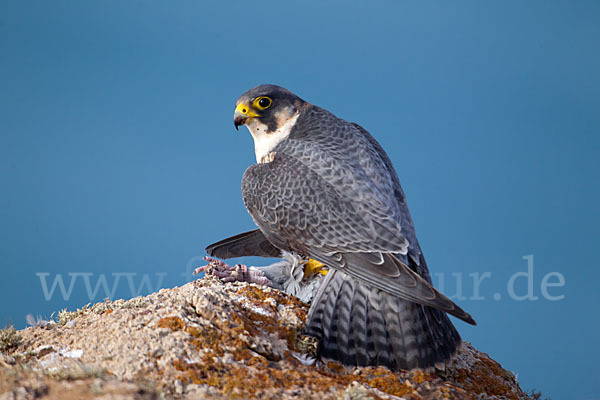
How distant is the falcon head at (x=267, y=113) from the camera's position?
482 cm

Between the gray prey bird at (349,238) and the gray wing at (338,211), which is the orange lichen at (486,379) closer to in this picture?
the gray prey bird at (349,238)

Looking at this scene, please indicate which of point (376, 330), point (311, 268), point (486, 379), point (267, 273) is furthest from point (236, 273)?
point (486, 379)

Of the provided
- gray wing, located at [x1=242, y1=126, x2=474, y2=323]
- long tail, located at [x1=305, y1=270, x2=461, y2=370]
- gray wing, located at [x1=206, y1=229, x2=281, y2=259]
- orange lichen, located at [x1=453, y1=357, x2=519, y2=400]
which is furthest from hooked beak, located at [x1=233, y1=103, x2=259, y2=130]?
orange lichen, located at [x1=453, y1=357, x2=519, y2=400]

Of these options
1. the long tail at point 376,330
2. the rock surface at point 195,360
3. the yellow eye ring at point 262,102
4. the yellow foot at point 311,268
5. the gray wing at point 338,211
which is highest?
the yellow eye ring at point 262,102

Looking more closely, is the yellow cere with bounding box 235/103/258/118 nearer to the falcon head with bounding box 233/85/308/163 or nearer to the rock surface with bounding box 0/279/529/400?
the falcon head with bounding box 233/85/308/163

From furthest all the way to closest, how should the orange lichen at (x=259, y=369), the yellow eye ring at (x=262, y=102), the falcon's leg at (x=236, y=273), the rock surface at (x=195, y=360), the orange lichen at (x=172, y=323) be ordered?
1. the falcon's leg at (x=236, y=273)
2. the yellow eye ring at (x=262, y=102)
3. the orange lichen at (x=172, y=323)
4. the orange lichen at (x=259, y=369)
5. the rock surface at (x=195, y=360)

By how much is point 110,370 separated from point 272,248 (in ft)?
7.67

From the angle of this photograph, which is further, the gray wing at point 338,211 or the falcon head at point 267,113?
the falcon head at point 267,113

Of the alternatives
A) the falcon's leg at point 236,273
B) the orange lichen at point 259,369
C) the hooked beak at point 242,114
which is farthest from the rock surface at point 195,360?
the hooked beak at point 242,114

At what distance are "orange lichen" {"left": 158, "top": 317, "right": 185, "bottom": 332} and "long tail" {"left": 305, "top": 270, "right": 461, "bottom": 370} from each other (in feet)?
3.05

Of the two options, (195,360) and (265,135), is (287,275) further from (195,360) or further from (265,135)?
(195,360)

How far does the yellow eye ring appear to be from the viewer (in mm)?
4809

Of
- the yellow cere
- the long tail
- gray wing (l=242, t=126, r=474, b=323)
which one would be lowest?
the long tail

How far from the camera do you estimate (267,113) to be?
484 cm
